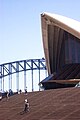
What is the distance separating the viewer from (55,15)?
50812 mm

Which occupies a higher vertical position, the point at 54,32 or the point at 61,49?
the point at 54,32

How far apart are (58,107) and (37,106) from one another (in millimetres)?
2578

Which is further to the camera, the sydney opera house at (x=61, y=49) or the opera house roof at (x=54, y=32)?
the opera house roof at (x=54, y=32)

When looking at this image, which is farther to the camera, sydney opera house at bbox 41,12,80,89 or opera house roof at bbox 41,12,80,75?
opera house roof at bbox 41,12,80,75

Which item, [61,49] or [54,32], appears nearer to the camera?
[54,32]

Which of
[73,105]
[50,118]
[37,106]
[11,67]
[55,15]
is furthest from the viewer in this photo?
[11,67]

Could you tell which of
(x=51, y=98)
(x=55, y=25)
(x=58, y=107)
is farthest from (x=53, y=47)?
(x=58, y=107)

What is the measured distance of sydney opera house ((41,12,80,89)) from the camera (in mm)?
45531

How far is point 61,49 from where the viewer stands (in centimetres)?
5638

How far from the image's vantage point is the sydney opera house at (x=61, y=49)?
45.5 metres

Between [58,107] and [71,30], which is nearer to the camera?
[58,107]

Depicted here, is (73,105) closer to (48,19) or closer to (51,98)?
(51,98)

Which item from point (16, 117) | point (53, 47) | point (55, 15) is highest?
point (55, 15)

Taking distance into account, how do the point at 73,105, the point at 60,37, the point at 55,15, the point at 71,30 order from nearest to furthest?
the point at 73,105, the point at 71,30, the point at 55,15, the point at 60,37
